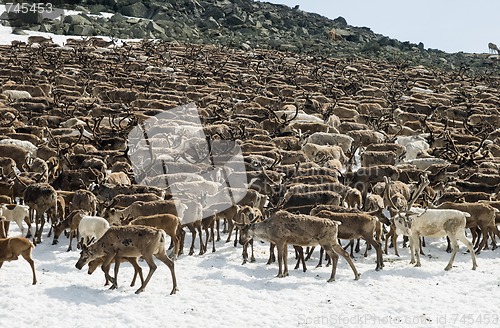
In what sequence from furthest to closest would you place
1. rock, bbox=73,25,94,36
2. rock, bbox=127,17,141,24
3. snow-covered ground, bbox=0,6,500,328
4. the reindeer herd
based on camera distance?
rock, bbox=127,17,141,24 → rock, bbox=73,25,94,36 → the reindeer herd → snow-covered ground, bbox=0,6,500,328

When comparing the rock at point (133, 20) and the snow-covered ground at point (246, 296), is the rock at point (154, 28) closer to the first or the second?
the rock at point (133, 20)

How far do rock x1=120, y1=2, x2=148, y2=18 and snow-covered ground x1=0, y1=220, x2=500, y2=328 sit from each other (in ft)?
217

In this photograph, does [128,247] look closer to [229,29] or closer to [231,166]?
[231,166]

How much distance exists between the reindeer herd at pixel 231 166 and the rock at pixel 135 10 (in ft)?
121

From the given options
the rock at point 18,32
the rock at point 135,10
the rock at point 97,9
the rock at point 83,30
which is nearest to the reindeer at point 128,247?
the rock at point 18,32

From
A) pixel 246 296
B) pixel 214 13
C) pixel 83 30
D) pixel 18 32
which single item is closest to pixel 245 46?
pixel 83 30

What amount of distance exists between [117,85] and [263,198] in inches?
821

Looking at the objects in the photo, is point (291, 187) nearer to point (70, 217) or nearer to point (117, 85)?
point (70, 217)

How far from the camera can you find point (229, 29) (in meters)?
78.4

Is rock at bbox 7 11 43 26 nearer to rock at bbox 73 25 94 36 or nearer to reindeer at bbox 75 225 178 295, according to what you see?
rock at bbox 73 25 94 36

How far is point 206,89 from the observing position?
3372 centimetres

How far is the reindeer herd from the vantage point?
12.0 m

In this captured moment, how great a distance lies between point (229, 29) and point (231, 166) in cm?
6322

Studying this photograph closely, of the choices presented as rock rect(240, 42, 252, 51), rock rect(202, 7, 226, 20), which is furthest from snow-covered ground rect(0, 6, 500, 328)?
rock rect(202, 7, 226, 20)
